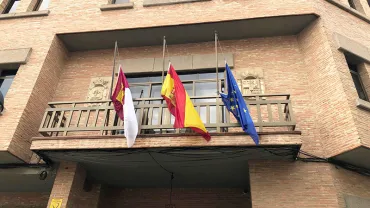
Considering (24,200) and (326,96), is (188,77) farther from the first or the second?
(24,200)

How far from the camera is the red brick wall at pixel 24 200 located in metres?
8.94

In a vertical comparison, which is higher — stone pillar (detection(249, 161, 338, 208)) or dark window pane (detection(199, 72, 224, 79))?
dark window pane (detection(199, 72, 224, 79))

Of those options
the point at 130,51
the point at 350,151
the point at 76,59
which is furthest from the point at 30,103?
the point at 350,151

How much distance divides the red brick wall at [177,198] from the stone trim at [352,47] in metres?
5.07

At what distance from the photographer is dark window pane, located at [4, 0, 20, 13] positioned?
11.4 meters

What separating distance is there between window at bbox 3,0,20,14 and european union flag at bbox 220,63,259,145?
950cm

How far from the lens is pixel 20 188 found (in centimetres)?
895

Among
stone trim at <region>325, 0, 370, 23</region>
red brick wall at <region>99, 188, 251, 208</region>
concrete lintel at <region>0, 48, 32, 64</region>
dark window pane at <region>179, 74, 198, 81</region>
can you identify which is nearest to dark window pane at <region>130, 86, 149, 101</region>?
dark window pane at <region>179, 74, 198, 81</region>

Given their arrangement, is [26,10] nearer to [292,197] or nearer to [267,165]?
[267,165]

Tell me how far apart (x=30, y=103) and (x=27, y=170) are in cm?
186

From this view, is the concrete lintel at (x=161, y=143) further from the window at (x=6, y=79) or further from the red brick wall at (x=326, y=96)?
the window at (x=6, y=79)

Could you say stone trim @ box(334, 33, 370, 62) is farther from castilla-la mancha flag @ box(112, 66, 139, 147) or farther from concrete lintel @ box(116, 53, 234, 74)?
castilla-la mancha flag @ box(112, 66, 139, 147)

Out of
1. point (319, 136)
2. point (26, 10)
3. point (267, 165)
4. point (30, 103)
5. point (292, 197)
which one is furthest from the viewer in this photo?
point (26, 10)

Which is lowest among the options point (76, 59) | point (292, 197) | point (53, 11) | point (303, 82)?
point (292, 197)
